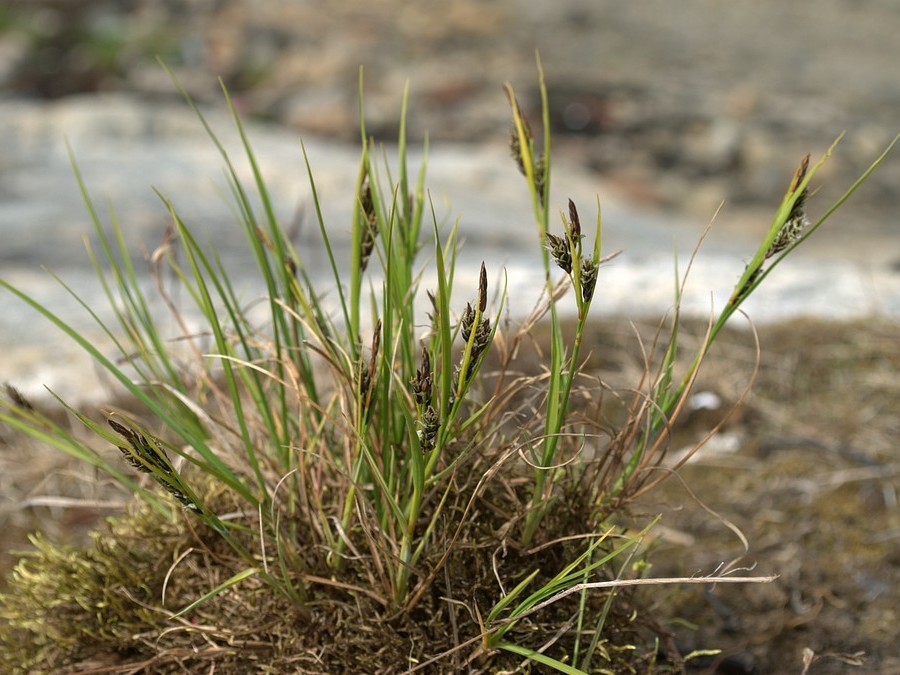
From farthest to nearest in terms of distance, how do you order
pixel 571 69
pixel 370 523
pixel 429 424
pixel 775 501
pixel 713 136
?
pixel 571 69
pixel 713 136
pixel 775 501
pixel 370 523
pixel 429 424

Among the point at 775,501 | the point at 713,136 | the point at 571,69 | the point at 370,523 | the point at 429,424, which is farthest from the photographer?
the point at 571,69

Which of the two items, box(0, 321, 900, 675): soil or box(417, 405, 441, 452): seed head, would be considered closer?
box(417, 405, 441, 452): seed head

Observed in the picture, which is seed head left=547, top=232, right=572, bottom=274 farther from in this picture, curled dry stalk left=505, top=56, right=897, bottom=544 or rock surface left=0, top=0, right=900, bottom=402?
rock surface left=0, top=0, right=900, bottom=402

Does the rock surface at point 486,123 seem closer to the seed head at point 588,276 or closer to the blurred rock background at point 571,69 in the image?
the blurred rock background at point 571,69

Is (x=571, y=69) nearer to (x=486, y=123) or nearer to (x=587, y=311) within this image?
(x=486, y=123)

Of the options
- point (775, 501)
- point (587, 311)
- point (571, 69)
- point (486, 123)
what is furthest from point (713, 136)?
point (587, 311)

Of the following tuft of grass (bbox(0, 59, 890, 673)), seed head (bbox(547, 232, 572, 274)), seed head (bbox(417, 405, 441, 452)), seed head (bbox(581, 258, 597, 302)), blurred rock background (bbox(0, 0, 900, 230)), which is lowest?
blurred rock background (bbox(0, 0, 900, 230))

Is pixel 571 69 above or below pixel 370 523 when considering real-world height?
below

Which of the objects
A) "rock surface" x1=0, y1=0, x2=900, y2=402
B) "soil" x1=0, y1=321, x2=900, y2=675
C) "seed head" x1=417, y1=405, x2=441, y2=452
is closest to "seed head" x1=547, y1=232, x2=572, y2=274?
"seed head" x1=417, y1=405, x2=441, y2=452

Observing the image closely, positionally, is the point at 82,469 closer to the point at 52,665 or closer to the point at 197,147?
the point at 52,665

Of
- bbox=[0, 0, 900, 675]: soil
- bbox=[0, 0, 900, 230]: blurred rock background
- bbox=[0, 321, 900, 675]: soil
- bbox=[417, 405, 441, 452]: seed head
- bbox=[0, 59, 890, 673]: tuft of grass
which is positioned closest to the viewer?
bbox=[417, 405, 441, 452]: seed head

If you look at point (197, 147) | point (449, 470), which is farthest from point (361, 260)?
point (197, 147)

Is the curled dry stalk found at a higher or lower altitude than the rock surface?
higher
